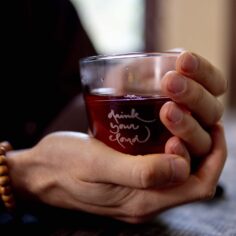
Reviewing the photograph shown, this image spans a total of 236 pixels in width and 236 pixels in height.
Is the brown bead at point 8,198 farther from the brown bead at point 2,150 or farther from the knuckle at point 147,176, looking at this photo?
the knuckle at point 147,176

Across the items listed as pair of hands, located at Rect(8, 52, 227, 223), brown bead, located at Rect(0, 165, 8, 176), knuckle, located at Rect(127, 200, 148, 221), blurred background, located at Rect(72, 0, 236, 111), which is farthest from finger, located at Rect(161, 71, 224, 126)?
blurred background, located at Rect(72, 0, 236, 111)

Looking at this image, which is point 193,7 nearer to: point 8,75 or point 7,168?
point 8,75

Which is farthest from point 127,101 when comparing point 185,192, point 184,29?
point 184,29

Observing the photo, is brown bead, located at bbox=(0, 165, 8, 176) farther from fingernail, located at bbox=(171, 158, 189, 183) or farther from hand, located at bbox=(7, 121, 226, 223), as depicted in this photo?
fingernail, located at bbox=(171, 158, 189, 183)

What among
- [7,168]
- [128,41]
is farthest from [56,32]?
[128,41]

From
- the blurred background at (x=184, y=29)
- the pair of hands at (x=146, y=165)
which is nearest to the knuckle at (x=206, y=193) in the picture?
the pair of hands at (x=146, y=165)

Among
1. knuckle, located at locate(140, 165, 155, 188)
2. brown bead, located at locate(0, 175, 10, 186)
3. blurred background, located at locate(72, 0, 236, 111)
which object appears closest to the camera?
knuckle, located at locate(140, 165, 155, 188)

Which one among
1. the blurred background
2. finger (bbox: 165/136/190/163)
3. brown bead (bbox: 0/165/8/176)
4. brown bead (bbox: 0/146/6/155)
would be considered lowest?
the blurred background
